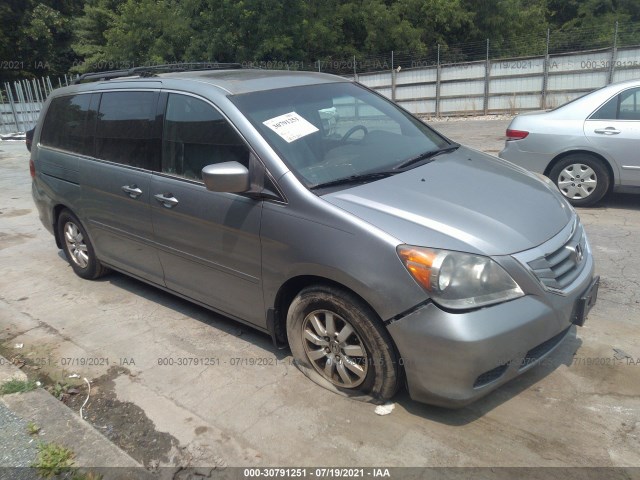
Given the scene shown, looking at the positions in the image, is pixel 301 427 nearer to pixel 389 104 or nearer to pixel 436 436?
pixel 436 436

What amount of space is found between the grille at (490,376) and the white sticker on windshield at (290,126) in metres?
1.75

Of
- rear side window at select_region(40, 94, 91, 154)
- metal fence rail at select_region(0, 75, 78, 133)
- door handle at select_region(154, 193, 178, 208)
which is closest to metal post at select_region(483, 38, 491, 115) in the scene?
metal fence rail at select_region(0, 75, 78, 133)

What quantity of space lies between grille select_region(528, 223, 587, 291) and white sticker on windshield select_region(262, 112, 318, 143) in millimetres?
1581

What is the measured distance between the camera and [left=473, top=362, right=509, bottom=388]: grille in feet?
8.94

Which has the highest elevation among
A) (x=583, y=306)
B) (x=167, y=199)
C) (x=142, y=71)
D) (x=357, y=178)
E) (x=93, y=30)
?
(x=93, y=30)

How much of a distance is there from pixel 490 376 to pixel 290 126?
6.22 feet

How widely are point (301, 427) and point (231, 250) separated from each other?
116 centimetres

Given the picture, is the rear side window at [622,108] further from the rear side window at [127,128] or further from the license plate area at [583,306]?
the rear side window at [127,128]

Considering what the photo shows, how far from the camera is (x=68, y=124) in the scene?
504 centimetres

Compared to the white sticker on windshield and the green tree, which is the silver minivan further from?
the green tree

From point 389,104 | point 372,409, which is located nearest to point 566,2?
point 389,104

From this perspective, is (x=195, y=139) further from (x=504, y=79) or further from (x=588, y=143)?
(x=504, y=79)

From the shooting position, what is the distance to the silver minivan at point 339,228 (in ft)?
8.89

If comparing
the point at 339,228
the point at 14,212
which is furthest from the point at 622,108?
the point at 14,212
